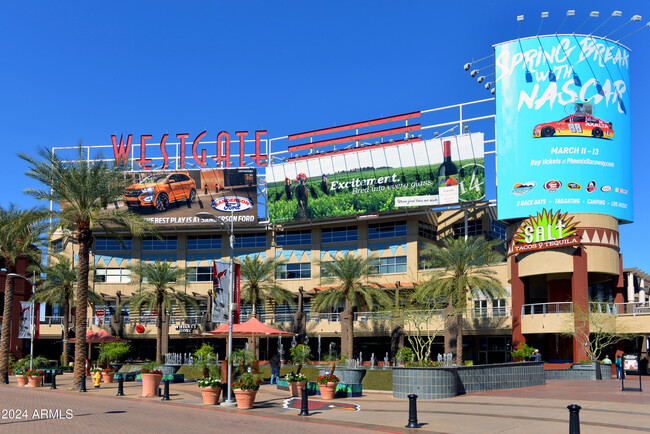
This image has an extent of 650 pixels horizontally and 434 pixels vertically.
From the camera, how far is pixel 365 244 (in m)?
72.2

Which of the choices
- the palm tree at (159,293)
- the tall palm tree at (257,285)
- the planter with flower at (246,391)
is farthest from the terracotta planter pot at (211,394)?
the tall palm tree at (257,285)

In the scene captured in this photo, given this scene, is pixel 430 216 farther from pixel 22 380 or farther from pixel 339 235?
pixel 22 380

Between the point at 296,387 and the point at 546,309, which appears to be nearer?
the point at 296,387

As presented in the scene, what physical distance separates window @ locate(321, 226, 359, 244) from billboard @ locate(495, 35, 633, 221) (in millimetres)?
18608

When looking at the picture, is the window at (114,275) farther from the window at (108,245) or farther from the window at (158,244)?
the window at (158,244)

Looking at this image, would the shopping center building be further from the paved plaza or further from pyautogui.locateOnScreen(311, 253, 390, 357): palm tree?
the paved plaza

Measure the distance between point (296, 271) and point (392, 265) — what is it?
38.6 ft

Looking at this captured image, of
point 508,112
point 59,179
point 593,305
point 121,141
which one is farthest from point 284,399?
point 121,141

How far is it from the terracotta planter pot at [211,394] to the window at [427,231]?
44983 mm

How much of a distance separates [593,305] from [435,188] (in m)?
19.2

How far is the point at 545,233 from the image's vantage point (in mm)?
54562

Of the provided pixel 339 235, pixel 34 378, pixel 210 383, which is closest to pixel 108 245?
pixel 339 235

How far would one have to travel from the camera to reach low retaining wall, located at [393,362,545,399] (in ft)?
94.7

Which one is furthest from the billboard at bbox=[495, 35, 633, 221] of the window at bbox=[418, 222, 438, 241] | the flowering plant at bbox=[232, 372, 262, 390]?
the flowering plant at bbox=[232, 372, 262, 390]
